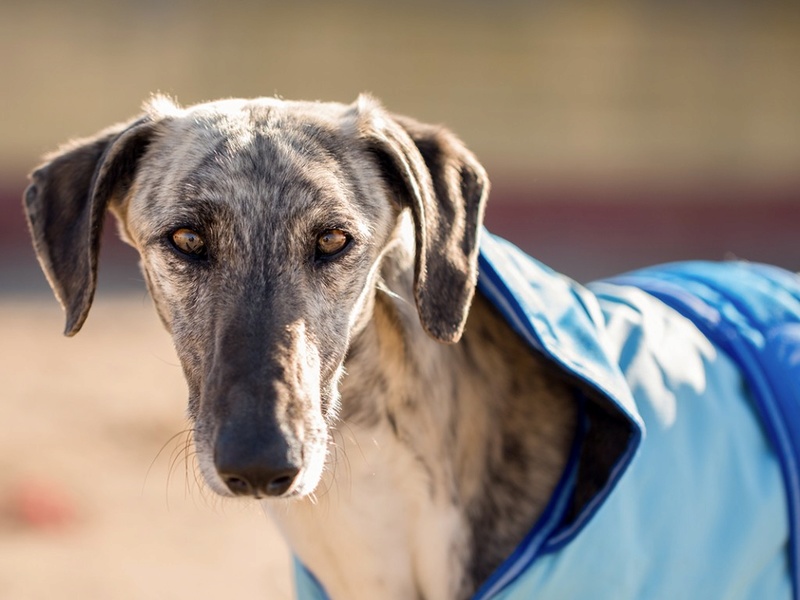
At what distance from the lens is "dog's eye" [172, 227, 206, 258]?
2.46 m

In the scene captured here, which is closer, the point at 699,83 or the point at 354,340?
the point at 354,340

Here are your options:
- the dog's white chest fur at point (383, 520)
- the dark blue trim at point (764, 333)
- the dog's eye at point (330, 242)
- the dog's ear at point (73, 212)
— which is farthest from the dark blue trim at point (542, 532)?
the dog's ear at point (73, 212)

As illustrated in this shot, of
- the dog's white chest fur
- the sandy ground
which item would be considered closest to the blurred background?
the sandy ground

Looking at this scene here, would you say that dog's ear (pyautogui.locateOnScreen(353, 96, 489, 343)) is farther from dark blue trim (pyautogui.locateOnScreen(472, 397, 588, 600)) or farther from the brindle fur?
dark blue trim (pyautogui.locateOnScreen(472, 397, 588, 600))

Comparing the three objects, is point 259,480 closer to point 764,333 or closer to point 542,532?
point 542,532

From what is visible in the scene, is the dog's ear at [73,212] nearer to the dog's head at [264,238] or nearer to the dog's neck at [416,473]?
the dog's head at [264,238]

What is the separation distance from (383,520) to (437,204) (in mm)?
761

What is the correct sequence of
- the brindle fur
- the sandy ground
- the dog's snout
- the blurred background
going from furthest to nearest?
the blurred background < the sandy ground < the brindle fur < the dog's snout

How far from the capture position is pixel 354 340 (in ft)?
8.67

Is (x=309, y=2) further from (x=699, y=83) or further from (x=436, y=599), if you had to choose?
(x=436, y=599)

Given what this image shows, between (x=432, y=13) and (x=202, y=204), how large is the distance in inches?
418

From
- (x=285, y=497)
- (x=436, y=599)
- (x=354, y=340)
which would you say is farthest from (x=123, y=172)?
(x=436, y=599)

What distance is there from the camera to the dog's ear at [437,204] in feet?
8.43

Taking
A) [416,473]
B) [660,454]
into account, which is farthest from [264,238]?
[660,454]
